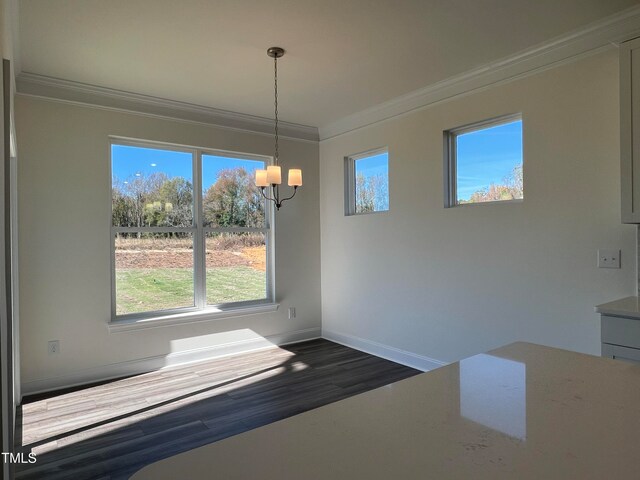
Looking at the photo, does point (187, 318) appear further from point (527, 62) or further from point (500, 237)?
point (527, 62)

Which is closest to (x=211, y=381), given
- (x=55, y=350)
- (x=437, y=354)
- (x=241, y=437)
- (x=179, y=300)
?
(x=179, y=300)

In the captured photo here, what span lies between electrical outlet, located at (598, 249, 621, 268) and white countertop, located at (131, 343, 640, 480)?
1963mm

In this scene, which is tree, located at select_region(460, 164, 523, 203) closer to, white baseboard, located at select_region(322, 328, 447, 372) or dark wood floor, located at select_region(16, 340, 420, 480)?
white baseboard, located at select_region(322, 328, 447, 372)

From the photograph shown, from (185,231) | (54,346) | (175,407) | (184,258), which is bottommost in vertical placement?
(175,407)

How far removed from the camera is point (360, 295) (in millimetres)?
4676

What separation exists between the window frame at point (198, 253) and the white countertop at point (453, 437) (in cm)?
359

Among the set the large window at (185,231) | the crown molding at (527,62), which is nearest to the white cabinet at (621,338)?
the crown molding at (527,62)

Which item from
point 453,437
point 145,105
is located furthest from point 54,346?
point 453,437

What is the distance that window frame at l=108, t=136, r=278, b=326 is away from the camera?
12.9ft

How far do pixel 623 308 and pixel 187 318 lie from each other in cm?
371

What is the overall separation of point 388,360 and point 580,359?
320 cm

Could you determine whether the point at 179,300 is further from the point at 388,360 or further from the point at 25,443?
the point at 388,360

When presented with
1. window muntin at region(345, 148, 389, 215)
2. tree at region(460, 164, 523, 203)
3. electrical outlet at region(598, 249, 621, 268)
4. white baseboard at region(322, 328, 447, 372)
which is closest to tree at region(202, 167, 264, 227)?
window muntin at region(345, 148, 389, 215)

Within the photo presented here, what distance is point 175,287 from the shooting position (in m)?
4.32
